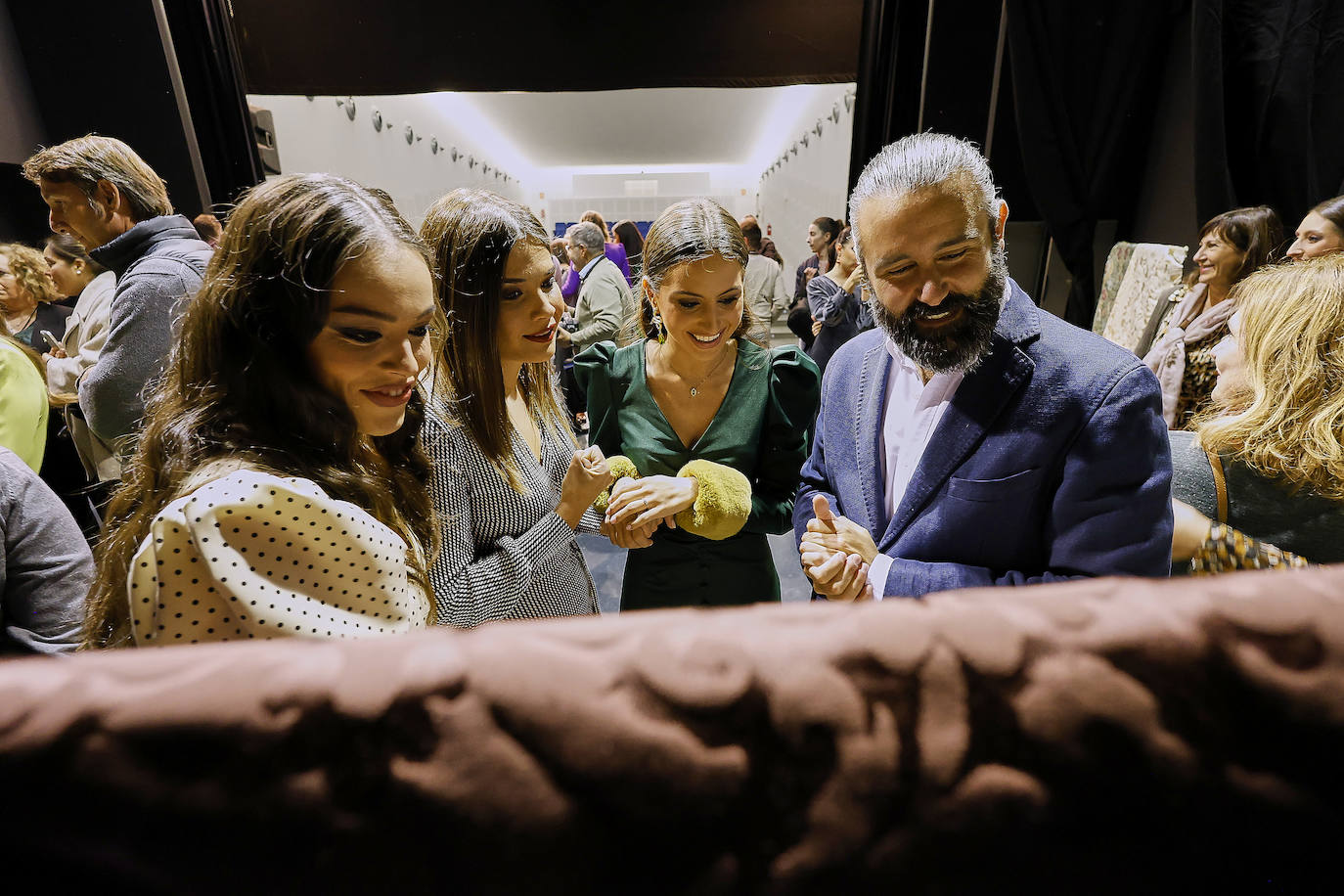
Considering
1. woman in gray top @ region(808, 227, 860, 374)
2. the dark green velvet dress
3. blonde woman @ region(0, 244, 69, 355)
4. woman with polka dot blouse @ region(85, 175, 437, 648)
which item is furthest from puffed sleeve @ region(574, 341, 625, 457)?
blonde woman @ region(0, 244, 69, 355)

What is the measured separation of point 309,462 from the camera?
716 mm

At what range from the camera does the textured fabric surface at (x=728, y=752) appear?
207 mm

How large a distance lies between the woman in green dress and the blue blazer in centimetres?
48

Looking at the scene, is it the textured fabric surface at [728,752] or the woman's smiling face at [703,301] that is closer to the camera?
the textured fabric surface at [728,752]

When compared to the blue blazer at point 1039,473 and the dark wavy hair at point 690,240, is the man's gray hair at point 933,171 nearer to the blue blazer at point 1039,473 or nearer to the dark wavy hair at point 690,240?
the blue blazer at point 1039,473

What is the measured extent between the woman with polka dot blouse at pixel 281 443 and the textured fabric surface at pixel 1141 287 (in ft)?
10.9

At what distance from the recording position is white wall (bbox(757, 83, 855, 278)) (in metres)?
4.69

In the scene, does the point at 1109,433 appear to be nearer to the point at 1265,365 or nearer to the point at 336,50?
the point at 1265,365

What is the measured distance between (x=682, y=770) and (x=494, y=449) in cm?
107

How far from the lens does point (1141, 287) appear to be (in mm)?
3258

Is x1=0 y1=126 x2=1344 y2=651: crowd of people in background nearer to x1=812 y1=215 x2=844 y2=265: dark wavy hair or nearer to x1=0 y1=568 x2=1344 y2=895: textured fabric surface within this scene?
x1=0 y1=568 x2=1344 y2=895: textured fabric surface

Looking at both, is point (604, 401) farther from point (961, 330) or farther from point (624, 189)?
point (624, 189)

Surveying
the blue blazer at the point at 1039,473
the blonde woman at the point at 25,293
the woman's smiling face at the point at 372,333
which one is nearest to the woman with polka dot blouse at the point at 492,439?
the woman's smiling face at the point at 372,333

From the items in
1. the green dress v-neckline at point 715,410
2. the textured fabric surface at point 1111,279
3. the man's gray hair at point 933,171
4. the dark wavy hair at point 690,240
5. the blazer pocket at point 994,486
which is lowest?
the textured fabric surface at point 1111,279
